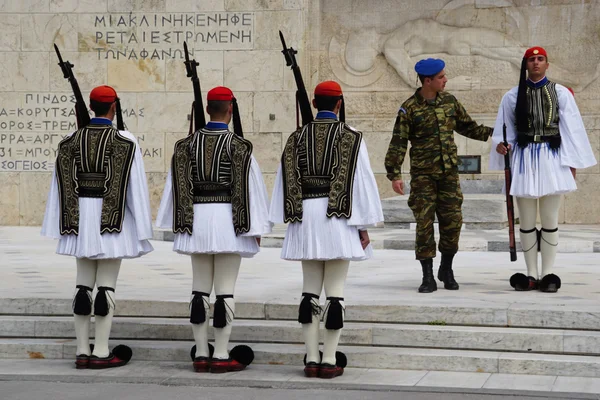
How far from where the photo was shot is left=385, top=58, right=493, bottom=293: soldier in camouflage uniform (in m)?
7.85

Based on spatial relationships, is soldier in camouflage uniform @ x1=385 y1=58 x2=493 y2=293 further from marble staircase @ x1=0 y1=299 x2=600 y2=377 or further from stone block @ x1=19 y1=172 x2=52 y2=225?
stone block @ x1=19 y1=172 x2=52 y2=225

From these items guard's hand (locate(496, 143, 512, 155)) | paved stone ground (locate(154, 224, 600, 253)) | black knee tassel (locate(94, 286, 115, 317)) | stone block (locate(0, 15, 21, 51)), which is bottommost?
paved stone ground (locate(154, 224, 600, 253))

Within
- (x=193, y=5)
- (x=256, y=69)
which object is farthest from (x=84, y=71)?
(x=256, y=69)

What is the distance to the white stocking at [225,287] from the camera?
20.9 ft

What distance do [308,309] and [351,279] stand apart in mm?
2951

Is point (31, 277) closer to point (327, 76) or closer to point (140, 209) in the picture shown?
point (140, 209)

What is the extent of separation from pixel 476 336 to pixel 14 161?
12074 mm

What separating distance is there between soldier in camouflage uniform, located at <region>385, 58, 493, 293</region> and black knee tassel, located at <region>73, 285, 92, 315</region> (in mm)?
2398

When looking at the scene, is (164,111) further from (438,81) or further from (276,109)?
(438,81)

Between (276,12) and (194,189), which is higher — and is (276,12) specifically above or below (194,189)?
above

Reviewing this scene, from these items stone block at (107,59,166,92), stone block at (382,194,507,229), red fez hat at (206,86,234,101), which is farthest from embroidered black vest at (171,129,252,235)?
stone block at (107,59,166,92)

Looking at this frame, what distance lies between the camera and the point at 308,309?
6.23 metres

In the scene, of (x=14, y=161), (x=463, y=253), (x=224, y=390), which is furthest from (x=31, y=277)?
(x=14, y=161)

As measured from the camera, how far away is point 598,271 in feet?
32.1
